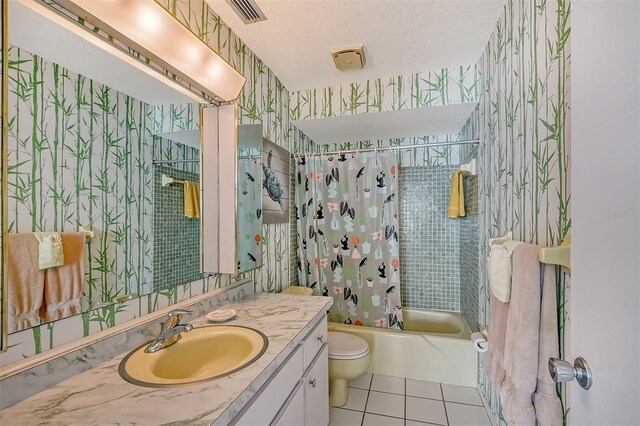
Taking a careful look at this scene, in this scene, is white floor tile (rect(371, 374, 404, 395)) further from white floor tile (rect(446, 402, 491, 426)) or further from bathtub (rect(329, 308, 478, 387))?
white floor tile (rect(446, 402, 491, 426))

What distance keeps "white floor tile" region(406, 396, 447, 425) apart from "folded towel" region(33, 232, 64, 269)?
81.0 inches

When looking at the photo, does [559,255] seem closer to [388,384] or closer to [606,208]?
[606,208]

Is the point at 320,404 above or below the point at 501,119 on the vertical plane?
below

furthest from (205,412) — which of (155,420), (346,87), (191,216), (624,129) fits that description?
(346,87)

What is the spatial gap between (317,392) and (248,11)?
2.05 meters

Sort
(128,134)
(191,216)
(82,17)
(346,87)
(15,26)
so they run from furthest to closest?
(346,87) → (191,216) → (128,134) → (82,17) → (15,26)

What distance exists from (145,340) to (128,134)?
785 mm

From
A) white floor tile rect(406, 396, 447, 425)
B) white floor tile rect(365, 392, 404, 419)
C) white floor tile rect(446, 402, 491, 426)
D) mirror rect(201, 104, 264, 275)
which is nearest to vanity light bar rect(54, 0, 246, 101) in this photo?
mirror rect(201, 104, 264, 275)

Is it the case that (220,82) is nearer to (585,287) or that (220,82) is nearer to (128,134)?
(128,134)

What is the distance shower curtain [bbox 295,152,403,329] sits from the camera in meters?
2.37

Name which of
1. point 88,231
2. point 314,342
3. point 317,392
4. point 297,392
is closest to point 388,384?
point 317,392

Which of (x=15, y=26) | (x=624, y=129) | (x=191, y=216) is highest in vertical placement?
(x=15, y=26)

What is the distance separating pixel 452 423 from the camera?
1.72 meters

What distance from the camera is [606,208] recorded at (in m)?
0.51
